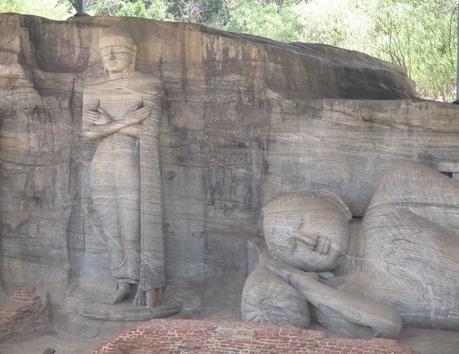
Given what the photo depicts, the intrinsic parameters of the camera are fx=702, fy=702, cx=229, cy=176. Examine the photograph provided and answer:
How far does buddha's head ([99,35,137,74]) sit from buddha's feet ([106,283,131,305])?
7.39 ft

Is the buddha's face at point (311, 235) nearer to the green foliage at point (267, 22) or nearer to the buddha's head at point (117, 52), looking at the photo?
the buddha's head at point (117, 52)

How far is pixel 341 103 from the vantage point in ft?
24.2

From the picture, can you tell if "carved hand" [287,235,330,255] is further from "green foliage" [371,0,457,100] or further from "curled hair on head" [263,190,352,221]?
"green foliage" [371,0,457,100]

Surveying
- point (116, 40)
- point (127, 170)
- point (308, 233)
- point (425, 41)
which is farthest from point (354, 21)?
point (308, 233)

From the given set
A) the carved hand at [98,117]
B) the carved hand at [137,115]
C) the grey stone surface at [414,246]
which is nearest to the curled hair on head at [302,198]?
the grey stone surface at [414,246]

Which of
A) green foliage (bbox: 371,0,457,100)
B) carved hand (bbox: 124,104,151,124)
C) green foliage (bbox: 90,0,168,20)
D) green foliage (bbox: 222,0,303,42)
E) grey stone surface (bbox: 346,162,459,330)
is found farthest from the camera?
green foliage (bbox: 222,0,303,42)

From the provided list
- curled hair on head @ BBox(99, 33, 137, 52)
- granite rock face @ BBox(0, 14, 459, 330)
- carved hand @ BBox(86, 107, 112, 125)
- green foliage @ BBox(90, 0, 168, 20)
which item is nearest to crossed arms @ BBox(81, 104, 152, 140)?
carved hand @ BBox(86, 107, 112, 125)

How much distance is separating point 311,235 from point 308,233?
0.03m

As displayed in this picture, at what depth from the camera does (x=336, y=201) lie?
6.93m

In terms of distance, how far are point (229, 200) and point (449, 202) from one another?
2.43 metres

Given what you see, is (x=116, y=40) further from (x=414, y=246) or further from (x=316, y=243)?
(x=414, y=246)

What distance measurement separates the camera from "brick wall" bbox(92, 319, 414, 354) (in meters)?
5.77

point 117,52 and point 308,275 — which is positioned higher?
point 117,52

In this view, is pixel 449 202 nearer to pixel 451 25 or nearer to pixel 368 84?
pixel 368 84
